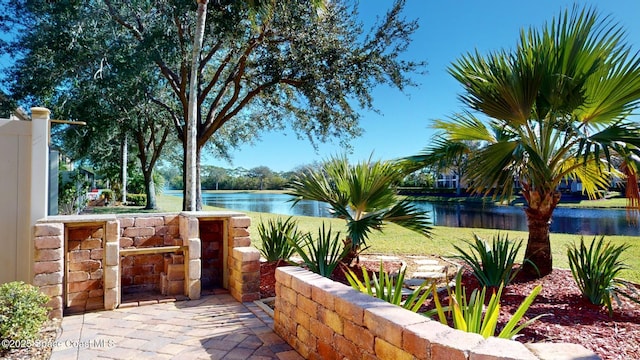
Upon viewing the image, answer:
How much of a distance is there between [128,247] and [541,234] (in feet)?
16.1

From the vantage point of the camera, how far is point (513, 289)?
4129 mm

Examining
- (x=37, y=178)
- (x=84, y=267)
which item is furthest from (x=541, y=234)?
(x=37, y=178)

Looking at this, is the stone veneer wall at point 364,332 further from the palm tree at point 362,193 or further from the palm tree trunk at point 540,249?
the palm tree trunk at point 540,249

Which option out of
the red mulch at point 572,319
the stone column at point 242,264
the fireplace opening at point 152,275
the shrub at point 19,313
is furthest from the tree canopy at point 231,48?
the red mulch at point 572,319

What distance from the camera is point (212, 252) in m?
5.10

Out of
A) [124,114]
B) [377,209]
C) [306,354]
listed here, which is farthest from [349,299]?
[124,114]

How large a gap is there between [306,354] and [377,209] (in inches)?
104

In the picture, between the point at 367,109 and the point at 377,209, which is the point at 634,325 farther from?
the point at 367,109

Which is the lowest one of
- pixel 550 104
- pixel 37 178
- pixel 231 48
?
pixel 37 178

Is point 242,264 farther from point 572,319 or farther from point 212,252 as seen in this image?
point 572,319

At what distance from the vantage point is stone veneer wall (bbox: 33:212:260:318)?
3.62 meters

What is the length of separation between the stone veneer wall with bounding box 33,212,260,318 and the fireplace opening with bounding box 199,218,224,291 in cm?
25

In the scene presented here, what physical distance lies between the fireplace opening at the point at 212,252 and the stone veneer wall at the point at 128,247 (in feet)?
0.82

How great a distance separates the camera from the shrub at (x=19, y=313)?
9.32ft
